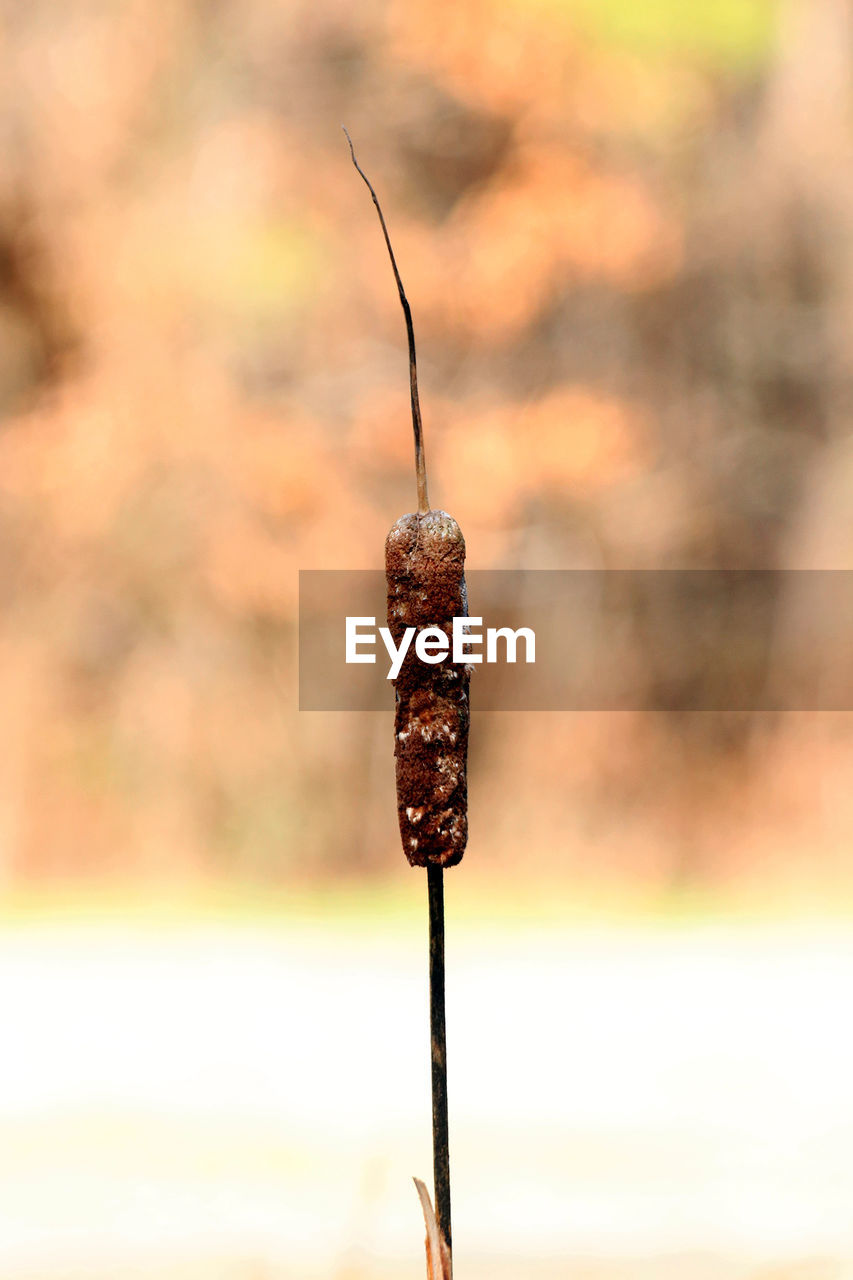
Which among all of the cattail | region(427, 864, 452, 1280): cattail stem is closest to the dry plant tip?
region(427, 864, 452, 1280): cattail stem

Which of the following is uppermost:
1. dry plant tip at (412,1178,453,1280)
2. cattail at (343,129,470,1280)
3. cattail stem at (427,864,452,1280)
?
cattail at (343,129,470,1280)

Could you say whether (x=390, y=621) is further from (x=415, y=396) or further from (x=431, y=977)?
(x=431, y=977)

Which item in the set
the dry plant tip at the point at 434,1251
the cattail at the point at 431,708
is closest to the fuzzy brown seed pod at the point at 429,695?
the cattail at the point at 431,708

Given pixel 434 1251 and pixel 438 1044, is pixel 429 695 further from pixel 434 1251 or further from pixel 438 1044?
pixel 434 1251

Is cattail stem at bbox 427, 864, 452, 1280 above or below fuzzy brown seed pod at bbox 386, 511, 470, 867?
below

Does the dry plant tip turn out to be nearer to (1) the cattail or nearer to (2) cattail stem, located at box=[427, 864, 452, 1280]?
(2) cattail stem, located at box=[427, 864, 452, 1280]

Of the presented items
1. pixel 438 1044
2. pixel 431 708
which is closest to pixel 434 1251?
pixel 438 1044
